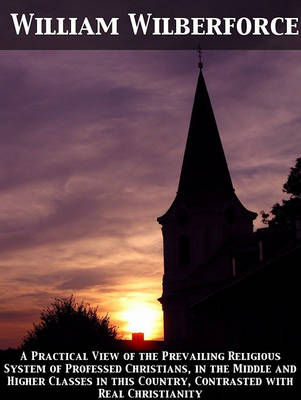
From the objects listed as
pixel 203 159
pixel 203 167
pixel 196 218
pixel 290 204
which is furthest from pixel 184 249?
pixel 290 204

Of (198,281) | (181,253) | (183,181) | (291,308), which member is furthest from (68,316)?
(291,308)

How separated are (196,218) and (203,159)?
5462 millimetres

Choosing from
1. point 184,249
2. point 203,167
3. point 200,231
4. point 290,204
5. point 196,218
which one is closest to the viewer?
point 290,204

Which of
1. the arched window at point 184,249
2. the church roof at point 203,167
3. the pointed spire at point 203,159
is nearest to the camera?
the arched window at point 184,249

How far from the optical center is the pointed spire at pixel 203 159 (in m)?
65.4

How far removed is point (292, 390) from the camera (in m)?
19.8

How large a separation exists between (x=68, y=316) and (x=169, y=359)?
30126 millimetres

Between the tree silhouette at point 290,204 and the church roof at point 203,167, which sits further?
the church roof at point 203,167

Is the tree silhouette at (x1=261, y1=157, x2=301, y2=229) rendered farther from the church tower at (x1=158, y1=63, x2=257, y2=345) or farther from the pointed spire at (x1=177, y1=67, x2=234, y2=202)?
the pointed spire at (x1=177, y1=67, x2=234, y2=202)

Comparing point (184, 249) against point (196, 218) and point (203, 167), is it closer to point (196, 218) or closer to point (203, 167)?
point (196, 218)

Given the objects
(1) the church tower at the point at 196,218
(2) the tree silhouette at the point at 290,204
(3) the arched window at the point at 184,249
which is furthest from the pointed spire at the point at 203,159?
(2) the tree silhouette at the point at 290,204

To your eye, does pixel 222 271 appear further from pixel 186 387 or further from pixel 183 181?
pixel 186 387

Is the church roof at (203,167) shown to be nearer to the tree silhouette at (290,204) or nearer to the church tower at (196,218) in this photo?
the church tower at (196,218)

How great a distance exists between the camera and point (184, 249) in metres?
64.2
